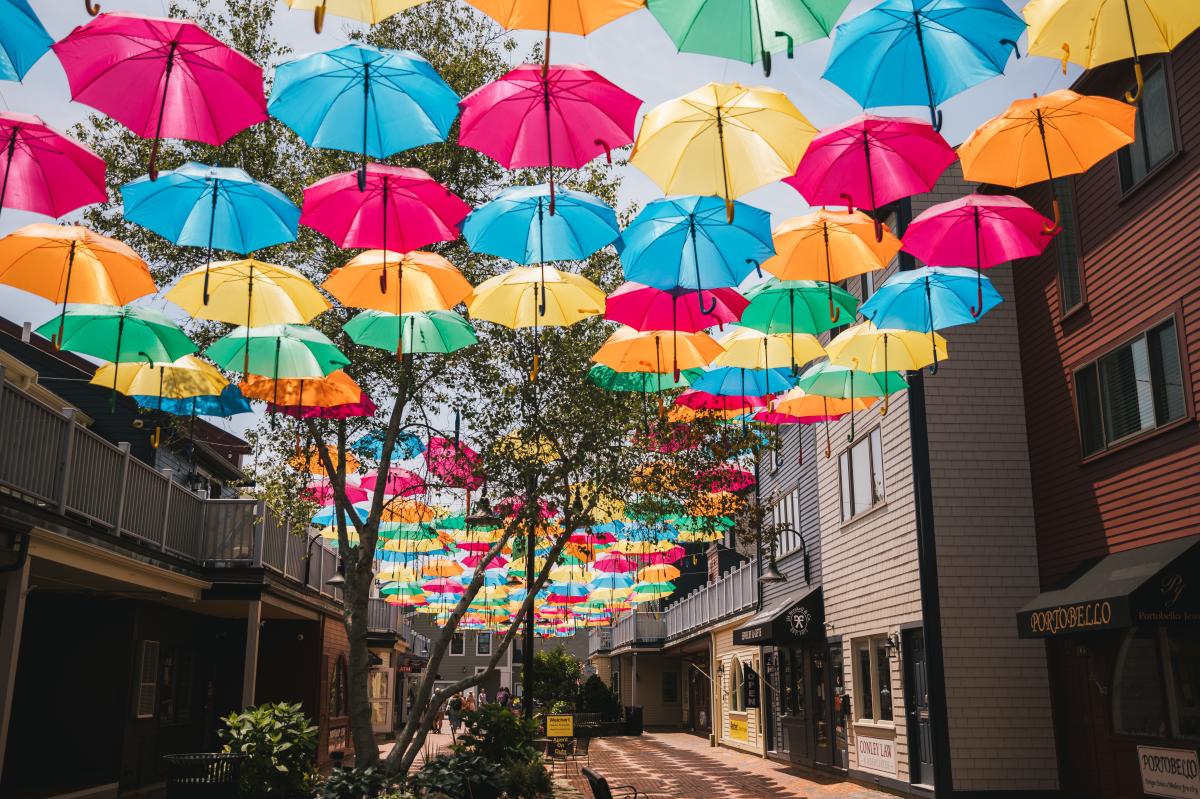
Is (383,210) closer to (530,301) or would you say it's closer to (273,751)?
(530,301)

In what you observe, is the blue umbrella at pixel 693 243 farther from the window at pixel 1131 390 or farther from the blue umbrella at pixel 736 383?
the window at pixel 1131 390

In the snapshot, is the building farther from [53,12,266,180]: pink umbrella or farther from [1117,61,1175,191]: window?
[53,12,266,180]: pink umbrella

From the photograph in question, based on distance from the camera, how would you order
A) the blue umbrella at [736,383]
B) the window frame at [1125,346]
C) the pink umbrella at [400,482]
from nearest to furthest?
the window frame at [1125,346] → the blue umbrella at [736,383] → the pink umbrella at [400,482]

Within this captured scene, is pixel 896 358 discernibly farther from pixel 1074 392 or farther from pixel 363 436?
pixel 363 436

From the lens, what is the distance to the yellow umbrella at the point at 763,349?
12.0 meters

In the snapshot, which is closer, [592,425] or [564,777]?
[592,425]

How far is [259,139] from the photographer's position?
13.7m

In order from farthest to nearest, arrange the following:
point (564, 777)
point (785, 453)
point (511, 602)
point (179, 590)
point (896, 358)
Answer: point (511, 602) < point (785, 453) < point (564, 777) < point (179, 590) < point (896, 358)

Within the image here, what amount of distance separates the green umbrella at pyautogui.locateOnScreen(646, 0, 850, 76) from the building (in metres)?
6.75

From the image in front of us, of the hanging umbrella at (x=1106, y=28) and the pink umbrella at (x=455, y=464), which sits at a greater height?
the hanging umbrella at (x=1106, y=28)

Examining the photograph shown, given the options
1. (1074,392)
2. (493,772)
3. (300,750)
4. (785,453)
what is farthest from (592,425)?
(785,453)

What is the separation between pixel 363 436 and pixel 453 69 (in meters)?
5.41

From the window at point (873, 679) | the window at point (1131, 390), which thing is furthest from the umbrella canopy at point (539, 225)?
the window at point (873, 679)

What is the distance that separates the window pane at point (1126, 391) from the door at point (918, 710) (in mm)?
4586
